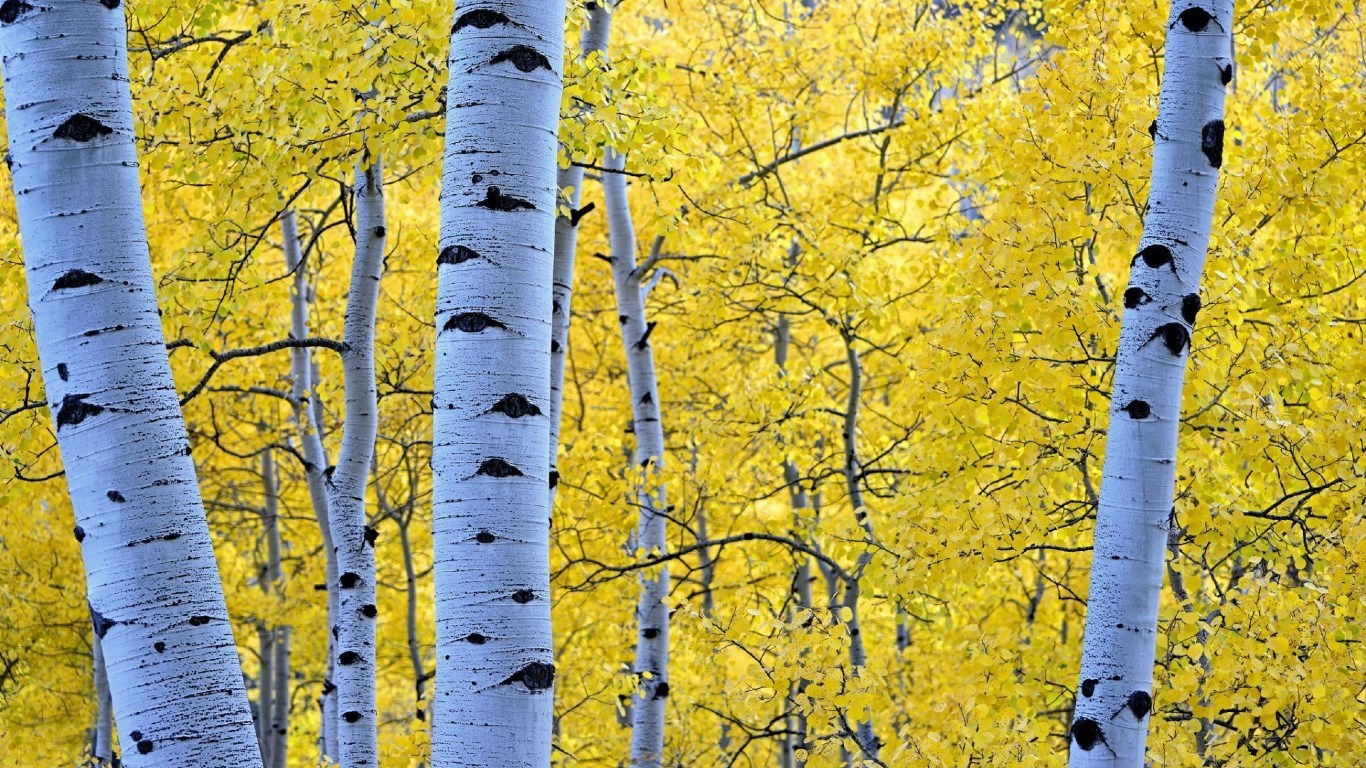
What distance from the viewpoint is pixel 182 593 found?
2.30 metres

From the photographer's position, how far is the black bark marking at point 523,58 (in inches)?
99.1

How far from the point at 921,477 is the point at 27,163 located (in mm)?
5003

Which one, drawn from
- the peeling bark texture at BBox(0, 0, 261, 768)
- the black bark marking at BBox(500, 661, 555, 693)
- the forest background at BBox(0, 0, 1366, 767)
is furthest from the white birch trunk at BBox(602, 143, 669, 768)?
the peeling bark texture at BBox(0, 0, 261, 768)

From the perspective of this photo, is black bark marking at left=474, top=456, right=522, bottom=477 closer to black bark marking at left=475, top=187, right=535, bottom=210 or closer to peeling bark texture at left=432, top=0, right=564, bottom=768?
peeling bark texture at left=432, top=0, right=564, bottom=768

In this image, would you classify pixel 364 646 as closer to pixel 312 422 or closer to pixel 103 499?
pixel 312 422

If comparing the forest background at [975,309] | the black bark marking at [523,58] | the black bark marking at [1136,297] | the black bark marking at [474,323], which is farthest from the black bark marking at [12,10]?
the black bark marking at [1136,297]

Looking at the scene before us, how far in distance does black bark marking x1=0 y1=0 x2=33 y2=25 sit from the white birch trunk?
465cm

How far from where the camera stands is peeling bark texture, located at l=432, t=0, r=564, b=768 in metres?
2.33

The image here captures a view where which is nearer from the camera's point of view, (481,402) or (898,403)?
(481,402)

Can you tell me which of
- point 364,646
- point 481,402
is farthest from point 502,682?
point 364,646

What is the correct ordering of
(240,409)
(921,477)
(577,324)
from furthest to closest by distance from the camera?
(577,324) < (240,409) < (921,477)

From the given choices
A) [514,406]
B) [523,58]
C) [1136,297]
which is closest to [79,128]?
[523,58]

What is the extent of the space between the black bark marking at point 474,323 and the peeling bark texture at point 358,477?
118 inches

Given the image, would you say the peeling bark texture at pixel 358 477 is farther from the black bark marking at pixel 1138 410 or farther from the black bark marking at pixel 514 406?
the black bark marking at pixel 1138 410
